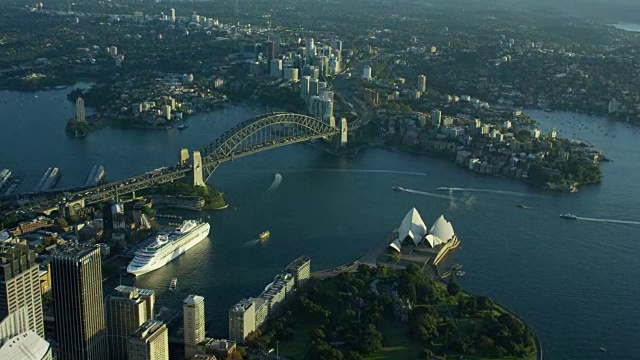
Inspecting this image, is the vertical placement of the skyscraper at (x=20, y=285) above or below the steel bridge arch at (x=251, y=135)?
above

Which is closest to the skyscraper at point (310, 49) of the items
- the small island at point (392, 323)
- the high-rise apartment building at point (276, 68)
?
the high-rise apartment building at point (276, 68)

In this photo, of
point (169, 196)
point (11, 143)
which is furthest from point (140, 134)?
point (169, 196)

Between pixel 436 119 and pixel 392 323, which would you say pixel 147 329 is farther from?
pixel 436 119

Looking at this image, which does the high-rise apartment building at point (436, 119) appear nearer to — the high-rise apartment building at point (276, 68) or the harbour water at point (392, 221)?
the harbour water at point (392, 221)

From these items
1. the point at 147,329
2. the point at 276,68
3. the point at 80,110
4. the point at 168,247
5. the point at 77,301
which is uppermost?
the point at 77,301

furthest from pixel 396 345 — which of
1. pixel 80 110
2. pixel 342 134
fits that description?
pixel 80 110

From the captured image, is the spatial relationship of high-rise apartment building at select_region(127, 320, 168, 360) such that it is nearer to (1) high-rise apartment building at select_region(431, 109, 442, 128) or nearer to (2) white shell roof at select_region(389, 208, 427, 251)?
(2) white shell roof at select_region(389, 208, 427, 251)

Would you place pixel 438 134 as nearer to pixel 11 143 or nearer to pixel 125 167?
pixel 125 167
